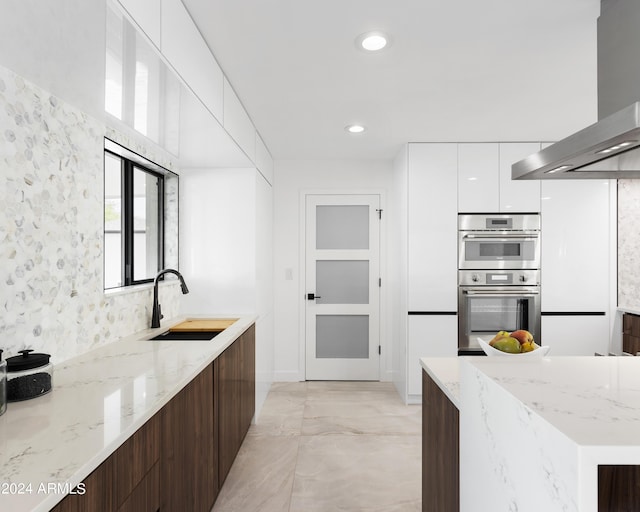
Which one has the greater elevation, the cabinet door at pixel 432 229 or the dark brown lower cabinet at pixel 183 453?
the cabinet door at pixel 432 229

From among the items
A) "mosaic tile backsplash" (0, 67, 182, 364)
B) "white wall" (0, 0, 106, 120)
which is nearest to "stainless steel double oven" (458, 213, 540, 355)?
"mosaic tile backsplash" (0, 67, 182, 364)

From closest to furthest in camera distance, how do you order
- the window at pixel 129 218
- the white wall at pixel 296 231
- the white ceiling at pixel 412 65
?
the white ceiling at pixel 412 65
the window at pixel 129 218
the white wall at pixel 296 231

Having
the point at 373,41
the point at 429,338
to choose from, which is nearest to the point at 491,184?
the point at 429,338

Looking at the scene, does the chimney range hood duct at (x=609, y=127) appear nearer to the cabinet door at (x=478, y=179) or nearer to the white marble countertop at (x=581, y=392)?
the white marble countertop at (x=581, y=392)

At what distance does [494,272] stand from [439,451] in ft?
8.51

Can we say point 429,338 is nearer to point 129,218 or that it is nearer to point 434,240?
point 434,240

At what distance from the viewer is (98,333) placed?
2.10 m

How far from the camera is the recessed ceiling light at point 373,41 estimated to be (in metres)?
1.96

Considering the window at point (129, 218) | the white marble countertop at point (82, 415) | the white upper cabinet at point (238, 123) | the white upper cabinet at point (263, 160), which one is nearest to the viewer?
the white marble countertop at point (82, 415)

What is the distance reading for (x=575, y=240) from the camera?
12.7ft

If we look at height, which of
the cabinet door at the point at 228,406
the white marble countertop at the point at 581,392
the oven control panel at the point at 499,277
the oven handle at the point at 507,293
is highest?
the oven control panel at the point at 499,277

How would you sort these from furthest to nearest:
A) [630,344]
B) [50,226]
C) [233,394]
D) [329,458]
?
1. [630,344]
2. [329,458]
3. [233,394]
4. [50,226]

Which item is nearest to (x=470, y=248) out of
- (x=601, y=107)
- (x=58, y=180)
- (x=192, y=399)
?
(x=601, y=107)

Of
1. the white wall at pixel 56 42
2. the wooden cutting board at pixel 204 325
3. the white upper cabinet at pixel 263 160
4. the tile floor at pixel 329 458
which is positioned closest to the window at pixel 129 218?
the wooden cutting board at pixel 204 325
